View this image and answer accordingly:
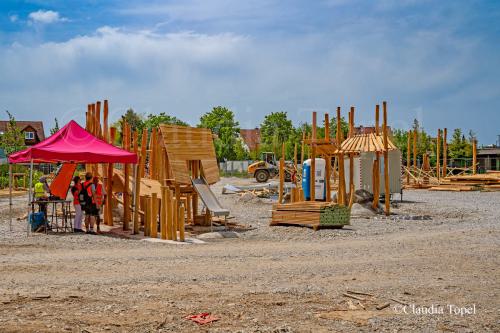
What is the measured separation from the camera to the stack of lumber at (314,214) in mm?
17359

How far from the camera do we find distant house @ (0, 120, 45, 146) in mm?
82000

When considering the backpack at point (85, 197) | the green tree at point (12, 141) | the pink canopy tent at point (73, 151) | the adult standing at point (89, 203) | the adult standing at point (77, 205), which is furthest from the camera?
the green tree at point (12, 141)

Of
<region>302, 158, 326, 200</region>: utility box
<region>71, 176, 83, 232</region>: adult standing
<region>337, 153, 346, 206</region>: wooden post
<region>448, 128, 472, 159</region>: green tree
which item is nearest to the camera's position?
<region>71, 176, 83, 232</region>: adult standing

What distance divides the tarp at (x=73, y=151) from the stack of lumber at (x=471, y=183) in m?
26.8

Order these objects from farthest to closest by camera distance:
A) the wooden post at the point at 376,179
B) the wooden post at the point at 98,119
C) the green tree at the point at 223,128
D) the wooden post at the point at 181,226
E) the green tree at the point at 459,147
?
the green tree at the point at 223,128 → the green tree at the point at 459,147 → the wooden post at the point at 376,179 → the wooden post at the point at 98,119 → the wooden post at the point at 181,226

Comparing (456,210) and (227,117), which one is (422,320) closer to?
(456,210)

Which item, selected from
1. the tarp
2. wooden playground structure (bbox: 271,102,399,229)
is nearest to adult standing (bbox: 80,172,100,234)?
the tarp

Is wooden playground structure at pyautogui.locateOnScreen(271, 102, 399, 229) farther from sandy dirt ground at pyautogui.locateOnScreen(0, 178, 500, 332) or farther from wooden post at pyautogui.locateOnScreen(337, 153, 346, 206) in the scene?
sandy dirt ground at pyautogui.locateOnScreen(0, 178, 500, 332)

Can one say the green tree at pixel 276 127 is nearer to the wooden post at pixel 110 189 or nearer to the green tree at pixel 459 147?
the green tree at pixel 459 147

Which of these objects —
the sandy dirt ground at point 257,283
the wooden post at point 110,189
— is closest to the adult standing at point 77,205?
the sandy dirt ground at point 257,283

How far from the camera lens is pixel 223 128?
77312 millimetres

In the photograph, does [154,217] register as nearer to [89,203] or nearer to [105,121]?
[89,203]

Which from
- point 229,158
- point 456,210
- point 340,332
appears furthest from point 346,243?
point 229,158

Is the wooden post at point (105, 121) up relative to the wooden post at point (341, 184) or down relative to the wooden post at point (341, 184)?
up
